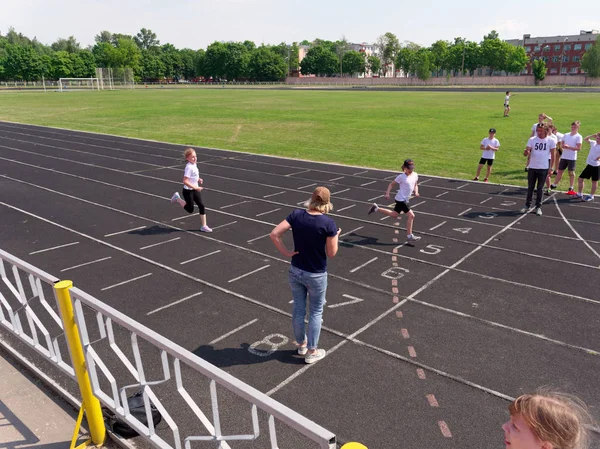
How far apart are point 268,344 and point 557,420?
14.3ft

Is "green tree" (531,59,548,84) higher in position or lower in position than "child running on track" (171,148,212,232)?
higher

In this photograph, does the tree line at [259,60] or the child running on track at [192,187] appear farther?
the tree line at [259,60]

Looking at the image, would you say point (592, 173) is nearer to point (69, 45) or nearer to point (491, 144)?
point (491, 144)

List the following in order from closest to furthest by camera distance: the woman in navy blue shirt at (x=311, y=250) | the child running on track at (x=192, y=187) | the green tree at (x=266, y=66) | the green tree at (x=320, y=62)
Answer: the woman in navy blue shirt at (x=311, y=250) → the child running on track at (x=192, y=187) → the green tree at (x=266, y=66) → the green tree at (x=320, y=62)

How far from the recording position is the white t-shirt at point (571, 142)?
13172mm

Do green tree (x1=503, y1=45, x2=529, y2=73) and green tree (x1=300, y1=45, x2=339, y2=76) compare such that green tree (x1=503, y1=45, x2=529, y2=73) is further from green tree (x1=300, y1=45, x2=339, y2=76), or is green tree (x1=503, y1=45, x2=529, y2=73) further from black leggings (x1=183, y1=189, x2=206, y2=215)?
black leggings (x1=183, y1=189, x2=206, y2=215)

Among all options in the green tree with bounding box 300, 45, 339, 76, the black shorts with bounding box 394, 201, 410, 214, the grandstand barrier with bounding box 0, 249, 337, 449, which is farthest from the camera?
the green tree with bounding box 300, 45, 339, 76

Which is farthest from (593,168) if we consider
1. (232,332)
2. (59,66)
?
(59,66)

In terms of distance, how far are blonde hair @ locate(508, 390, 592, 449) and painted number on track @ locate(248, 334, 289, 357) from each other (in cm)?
405

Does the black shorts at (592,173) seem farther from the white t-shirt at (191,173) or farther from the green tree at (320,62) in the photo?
the green tree at (320,62)

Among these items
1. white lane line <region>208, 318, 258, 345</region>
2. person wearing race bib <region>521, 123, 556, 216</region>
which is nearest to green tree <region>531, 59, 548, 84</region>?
person wearing race bib <region>521, 123, 556, 216</region>

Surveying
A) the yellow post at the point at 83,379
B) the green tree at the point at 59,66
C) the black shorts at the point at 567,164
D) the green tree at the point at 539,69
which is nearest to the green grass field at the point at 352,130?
the black shorts at the point at 567,164

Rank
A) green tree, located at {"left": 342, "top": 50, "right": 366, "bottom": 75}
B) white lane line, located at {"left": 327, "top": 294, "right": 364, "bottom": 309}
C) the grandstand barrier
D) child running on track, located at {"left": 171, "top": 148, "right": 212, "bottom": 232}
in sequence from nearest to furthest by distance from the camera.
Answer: the grandstand barrier < white lane line, located at {"left": 327, "top": 294, "right": 364, "bottom": 309} < child running on track, located at {"left": 171, "top": 148, "right": 212, "bottom": 232} < green tree, located at {"left": 342, "top": 50, "right": 366, "bottom": 75}

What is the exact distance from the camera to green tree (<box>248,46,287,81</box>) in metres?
133
